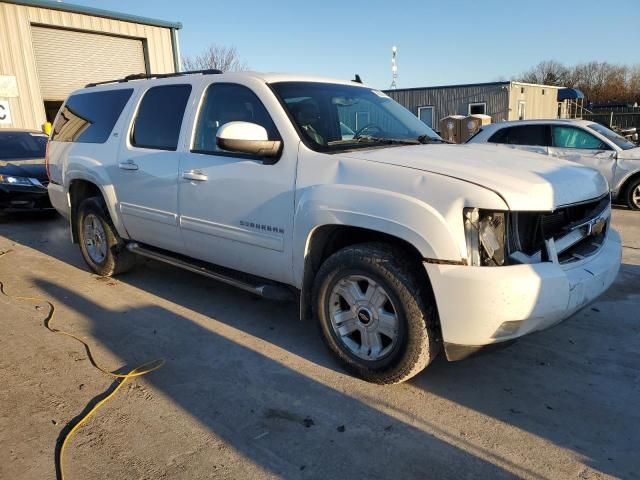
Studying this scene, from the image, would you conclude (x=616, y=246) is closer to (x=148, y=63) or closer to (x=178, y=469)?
(x=178, y=469)

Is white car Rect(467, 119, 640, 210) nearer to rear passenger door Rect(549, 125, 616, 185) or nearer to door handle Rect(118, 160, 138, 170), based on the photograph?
rear passenger door Rect(549, 125, 616, 185)

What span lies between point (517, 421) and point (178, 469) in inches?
70.7

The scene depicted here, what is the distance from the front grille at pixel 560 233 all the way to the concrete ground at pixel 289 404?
817 mm

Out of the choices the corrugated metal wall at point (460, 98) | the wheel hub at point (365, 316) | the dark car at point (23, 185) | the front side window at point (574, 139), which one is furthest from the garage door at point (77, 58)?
the wheel hub at point (365, 316)

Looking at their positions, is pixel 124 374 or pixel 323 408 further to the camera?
pixel 124 374

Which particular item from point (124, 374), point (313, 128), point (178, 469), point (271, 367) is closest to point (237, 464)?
point (178, 469)

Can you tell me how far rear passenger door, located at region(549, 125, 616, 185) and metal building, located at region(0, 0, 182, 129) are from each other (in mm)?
12885

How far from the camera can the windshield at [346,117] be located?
3.64 metres

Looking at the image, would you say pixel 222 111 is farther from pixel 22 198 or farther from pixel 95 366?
pixel 22 198

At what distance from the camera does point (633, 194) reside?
917cm

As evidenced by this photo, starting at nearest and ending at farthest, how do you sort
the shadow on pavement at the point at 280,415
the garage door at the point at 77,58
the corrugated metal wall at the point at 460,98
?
the shadow on pavement at the point at 280,415 < the garage door at the point at 77,58 < the corrugated metal wall at the point at 460,98

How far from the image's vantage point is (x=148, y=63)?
16.9 metres

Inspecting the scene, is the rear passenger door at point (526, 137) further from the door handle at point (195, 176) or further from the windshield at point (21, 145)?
the windshield at point (21, 145)

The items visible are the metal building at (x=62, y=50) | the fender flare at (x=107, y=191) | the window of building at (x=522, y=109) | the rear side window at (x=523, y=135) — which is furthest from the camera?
the window of building at (x=522, y=109)
